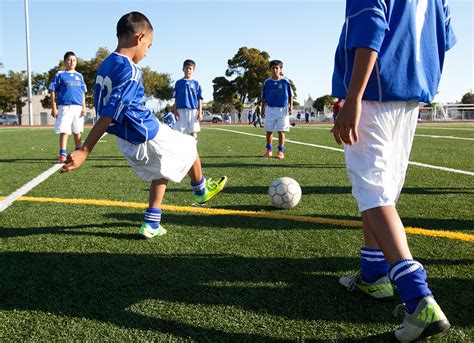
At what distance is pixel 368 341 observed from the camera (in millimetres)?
1806

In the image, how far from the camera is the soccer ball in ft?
13.7

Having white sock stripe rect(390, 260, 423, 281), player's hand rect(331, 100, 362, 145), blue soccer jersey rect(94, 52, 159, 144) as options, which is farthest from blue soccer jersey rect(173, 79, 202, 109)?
white sock stripe rect(390, 260, 423, 281)

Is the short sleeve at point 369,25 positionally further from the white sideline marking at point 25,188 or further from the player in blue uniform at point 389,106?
the white sideline marking at point 25,188

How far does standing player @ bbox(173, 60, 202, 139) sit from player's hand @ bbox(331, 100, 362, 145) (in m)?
8.52

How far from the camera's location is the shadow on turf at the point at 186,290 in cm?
202

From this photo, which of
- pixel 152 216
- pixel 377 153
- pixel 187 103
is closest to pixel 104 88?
pixel 152 216

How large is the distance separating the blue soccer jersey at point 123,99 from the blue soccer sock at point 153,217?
1.79 ft

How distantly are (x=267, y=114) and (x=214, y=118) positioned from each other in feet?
163

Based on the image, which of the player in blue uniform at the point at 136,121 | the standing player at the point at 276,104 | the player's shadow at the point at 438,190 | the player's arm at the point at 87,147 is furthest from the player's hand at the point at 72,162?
the standing player at the point at 276,104

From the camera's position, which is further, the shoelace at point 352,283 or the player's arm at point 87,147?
the player's arm at point 87,147

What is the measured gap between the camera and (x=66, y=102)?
8.65 m

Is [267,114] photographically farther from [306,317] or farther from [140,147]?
[306,317]

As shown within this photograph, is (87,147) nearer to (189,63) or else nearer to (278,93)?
(278,93)

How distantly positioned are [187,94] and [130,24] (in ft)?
23.4
